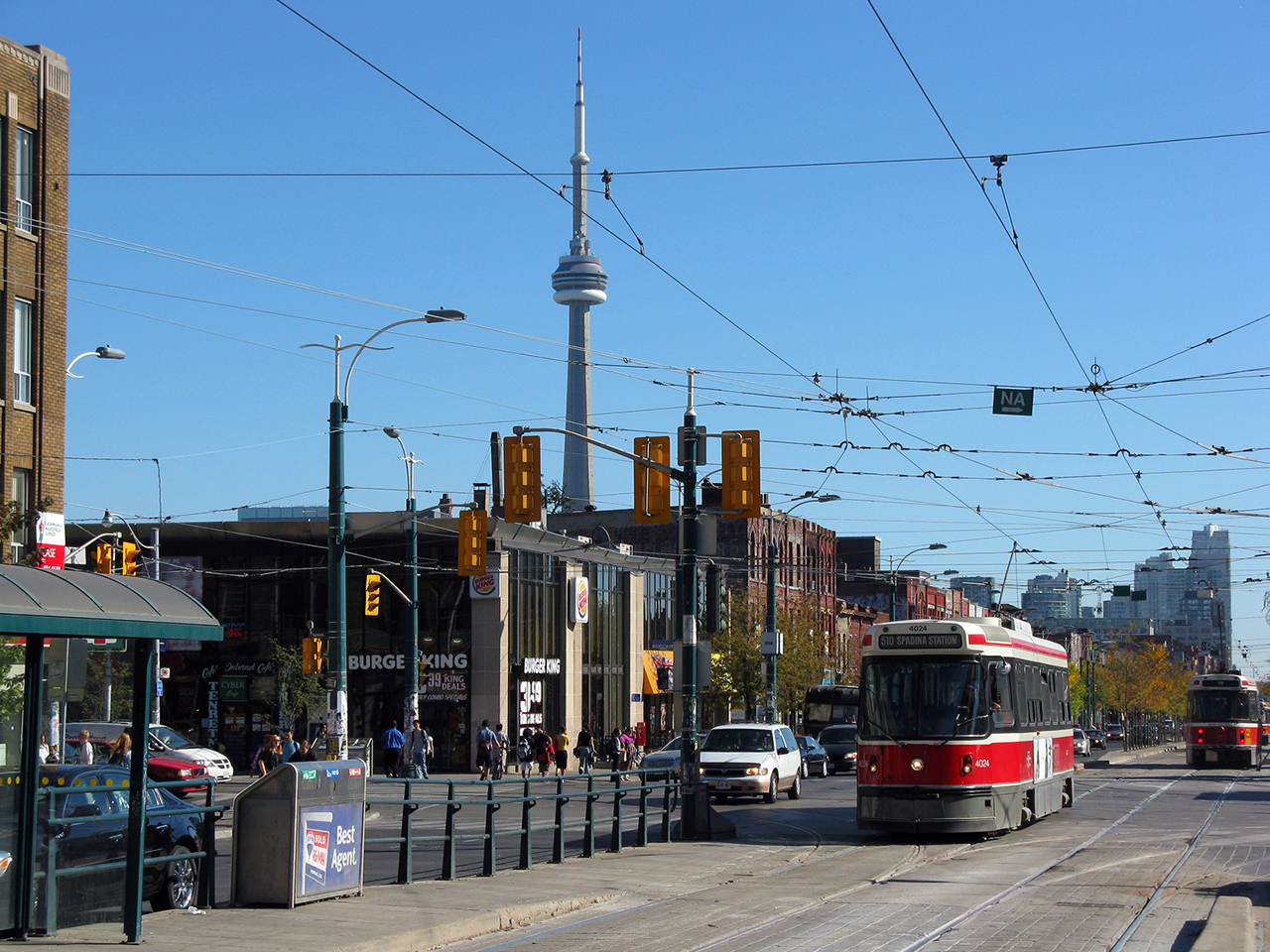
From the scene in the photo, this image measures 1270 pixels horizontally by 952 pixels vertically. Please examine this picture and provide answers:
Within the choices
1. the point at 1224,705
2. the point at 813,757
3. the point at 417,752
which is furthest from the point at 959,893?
the point at 1224,705

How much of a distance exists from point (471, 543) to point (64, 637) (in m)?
19.4

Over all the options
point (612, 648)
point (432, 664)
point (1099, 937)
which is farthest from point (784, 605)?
point (1099, 937)

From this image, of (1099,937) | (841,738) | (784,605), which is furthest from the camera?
(784,605)

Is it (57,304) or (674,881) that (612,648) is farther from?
(674,881)

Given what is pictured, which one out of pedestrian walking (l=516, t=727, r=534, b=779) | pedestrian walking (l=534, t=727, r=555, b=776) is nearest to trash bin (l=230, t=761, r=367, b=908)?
pedestrian walking (l=534, t=727, r=555, b=776)

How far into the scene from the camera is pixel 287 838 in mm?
12562

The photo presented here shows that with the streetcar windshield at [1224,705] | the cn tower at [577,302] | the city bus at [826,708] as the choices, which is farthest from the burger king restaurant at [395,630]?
the cn tower at [577,302]

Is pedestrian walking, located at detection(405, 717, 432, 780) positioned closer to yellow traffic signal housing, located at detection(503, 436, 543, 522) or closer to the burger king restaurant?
the burger king restaurant

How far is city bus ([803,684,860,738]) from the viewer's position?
189 ft

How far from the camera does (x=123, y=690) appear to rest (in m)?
47.3

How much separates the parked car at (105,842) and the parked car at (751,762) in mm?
18886

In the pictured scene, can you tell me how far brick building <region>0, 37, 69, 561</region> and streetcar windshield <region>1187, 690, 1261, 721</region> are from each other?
39758 mm

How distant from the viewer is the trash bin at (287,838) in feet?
41.2

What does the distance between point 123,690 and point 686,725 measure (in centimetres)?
3081
